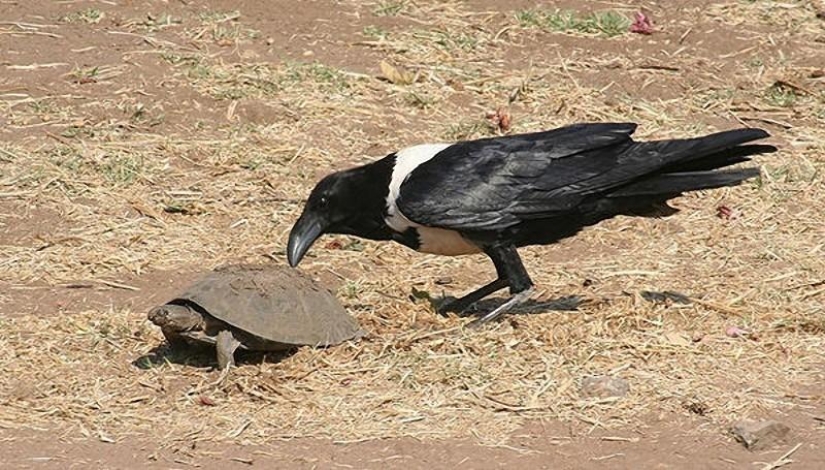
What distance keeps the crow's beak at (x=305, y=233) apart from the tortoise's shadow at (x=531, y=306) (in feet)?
2.38

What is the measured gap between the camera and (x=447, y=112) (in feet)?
34.2

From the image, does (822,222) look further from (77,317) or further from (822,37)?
(77,317)

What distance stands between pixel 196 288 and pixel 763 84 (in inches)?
223

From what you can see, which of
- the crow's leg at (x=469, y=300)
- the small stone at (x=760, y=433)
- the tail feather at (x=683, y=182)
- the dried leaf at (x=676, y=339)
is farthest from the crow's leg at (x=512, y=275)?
the small stone at (x=760, y=433)

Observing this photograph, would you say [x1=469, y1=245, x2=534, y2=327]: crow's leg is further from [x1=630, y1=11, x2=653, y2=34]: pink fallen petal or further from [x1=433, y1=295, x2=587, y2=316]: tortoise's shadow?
[x1=630, y1=11, x2=653, y2=34]: pink fallen petal

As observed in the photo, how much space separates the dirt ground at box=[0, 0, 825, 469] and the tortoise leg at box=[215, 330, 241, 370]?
0.07m

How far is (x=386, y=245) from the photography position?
859cm

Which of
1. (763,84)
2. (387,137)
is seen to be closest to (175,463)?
(387,137)

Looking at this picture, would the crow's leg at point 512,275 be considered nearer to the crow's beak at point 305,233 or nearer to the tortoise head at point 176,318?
the crow's beak at point 305,233

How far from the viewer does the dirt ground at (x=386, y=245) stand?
20.5ft

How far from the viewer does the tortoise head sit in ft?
22.0

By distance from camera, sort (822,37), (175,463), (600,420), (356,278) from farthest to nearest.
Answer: (822,37) < (356,278) < (600,420) < (175,463)

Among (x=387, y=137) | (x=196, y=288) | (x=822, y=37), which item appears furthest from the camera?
(x=822, y=37)

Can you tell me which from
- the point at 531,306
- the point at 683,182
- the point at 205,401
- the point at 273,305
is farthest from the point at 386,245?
the point at 205,401
